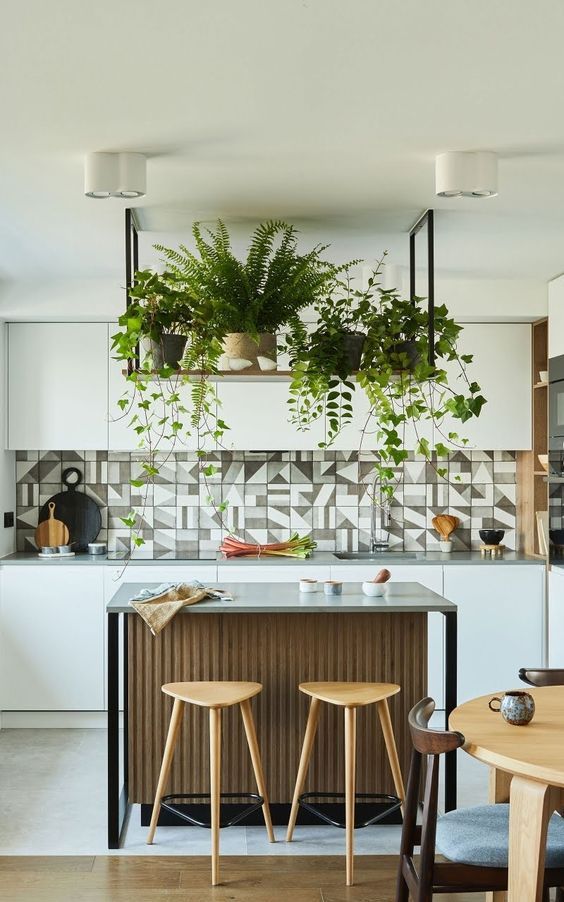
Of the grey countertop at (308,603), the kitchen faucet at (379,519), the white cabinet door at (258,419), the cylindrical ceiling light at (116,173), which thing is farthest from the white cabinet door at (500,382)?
the cylindrical ceiling light at (116,173)

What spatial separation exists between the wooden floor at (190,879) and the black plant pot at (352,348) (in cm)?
191

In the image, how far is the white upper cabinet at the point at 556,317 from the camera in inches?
209

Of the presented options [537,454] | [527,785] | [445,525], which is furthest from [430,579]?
[527,785]

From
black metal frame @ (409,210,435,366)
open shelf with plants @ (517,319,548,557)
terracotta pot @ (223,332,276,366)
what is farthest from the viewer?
open shelf with plants @ (517,319,548,557)

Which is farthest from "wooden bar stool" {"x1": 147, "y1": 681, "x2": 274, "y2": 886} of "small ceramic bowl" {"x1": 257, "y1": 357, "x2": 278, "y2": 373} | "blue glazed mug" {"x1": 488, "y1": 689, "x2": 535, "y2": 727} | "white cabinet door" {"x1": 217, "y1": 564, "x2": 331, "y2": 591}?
"white cabinet door" {"x1": 217, "y1": 564, "x2": 331, "y2": 591}

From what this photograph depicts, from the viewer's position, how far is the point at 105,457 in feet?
20.7

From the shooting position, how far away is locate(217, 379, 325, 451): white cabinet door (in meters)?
5.94

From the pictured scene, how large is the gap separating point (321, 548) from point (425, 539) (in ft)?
2.19

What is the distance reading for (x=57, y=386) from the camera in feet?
19.5

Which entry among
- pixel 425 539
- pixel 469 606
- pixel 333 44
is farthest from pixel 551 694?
pixel 425 539

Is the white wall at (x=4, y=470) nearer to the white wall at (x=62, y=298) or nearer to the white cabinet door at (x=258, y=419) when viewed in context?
the white wall at (x=62, y=298)

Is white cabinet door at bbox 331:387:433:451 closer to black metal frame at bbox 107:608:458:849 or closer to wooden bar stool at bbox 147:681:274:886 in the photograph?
black metal frame at bbox 107:608:458:849

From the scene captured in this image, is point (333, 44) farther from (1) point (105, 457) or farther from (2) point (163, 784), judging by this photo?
(1) point (105, 457)

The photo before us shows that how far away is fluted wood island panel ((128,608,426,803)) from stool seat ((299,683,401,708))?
0.30 m
